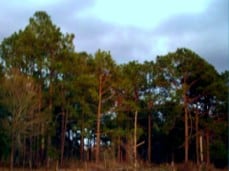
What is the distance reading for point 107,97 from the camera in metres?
50.5

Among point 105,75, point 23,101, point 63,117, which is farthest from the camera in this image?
point 63,117

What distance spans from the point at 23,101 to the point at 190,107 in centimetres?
2038

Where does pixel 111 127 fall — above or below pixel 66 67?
below

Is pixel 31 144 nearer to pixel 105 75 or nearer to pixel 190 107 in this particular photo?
pixel 105 75

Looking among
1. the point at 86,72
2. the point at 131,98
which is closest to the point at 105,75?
the point at 86,72

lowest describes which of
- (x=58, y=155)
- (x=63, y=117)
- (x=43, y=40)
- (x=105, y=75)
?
(x=58, y=155)

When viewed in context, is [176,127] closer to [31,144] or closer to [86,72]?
[86,72]

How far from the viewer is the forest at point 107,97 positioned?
49812 mm

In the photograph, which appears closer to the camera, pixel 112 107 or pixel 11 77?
pixel 11 77

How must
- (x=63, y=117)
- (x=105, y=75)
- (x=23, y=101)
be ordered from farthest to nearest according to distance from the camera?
(x=63, y=117), (x=105, y=75), (x=23, y=101)

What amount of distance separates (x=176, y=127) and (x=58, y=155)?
14.1 metres

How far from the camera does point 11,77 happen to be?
1737 inches

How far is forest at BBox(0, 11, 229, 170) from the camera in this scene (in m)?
49.8

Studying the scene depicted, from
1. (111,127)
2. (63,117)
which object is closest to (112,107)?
(111,127)
